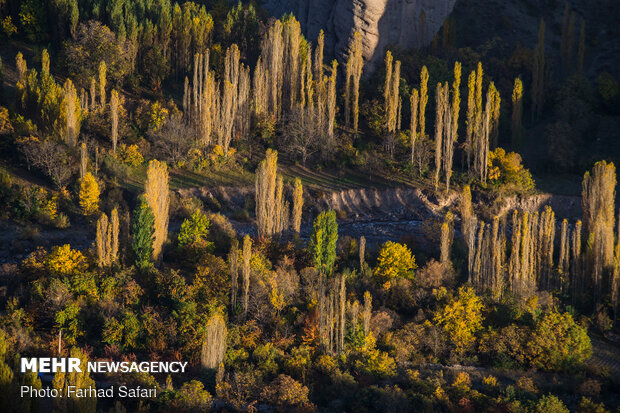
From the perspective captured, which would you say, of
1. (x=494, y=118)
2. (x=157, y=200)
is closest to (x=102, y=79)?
(x=157, y=200)

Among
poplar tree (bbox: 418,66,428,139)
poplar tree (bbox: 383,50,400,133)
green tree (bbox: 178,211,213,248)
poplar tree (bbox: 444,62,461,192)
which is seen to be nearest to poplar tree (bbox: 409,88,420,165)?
poplar tree (bbox: 418,66,428,139)

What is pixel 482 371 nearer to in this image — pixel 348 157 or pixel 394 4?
pixel 348 157

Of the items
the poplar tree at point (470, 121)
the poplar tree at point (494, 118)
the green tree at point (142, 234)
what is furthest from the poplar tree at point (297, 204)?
the poplar tree at point (494, 118)

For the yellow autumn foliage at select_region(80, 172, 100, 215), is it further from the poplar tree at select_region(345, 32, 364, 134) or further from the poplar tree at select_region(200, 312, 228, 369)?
the poplar tree at select_region(345, 32, 364, 134)

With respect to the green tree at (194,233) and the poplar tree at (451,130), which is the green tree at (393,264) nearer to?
the green tree at (194,233)

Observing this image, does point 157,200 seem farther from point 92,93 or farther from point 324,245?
point 92,93
